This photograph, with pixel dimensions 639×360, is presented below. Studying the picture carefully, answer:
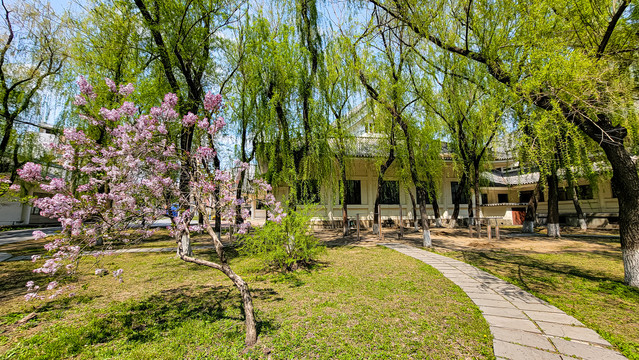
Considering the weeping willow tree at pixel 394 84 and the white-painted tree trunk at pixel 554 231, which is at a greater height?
the weeping willow tree at pixel 394 84

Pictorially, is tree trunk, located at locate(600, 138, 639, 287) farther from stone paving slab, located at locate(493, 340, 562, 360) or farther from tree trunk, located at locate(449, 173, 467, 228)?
tree trunk, located at locate(449, 173, 467, 228)

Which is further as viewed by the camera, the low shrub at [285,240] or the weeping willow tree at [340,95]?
the weeping willow tree at [340,95]

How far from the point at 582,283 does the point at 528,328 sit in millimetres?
2930

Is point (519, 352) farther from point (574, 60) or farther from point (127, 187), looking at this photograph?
point (574, 60)

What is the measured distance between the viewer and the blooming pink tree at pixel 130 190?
263cm

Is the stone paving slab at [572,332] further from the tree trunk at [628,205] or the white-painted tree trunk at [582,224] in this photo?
the white-painted tree trunk at [582,224]

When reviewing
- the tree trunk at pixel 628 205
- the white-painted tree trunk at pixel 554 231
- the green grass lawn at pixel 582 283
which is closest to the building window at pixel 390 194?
the white-painted tree trunk at pixel 554 231

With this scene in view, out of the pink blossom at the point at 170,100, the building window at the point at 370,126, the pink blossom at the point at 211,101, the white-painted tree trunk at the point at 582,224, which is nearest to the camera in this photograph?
the pink blossom at the point at 170,100

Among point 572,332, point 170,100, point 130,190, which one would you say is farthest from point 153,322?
point 572,332

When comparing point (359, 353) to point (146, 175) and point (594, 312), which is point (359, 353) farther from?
point (594, 312)

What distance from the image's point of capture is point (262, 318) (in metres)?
3.27

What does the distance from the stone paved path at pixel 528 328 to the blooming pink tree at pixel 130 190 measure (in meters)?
2.66

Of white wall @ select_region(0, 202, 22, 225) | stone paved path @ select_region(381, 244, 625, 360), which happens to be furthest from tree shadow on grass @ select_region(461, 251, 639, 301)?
white wall @ select_region(0, 202, 22, 225)

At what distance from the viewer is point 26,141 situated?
10.3 m
